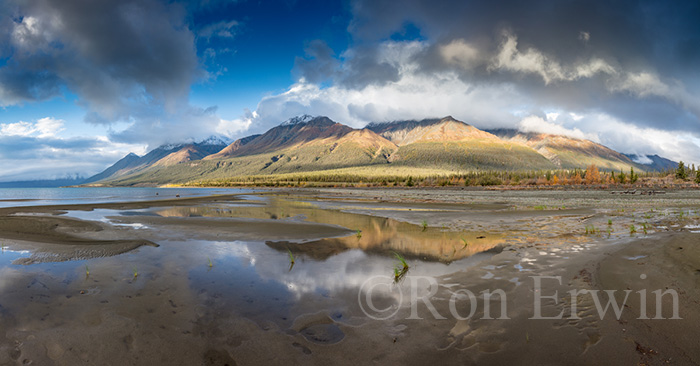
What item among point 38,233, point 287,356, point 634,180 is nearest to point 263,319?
point 287,356

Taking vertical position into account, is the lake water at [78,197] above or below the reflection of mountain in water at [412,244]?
above

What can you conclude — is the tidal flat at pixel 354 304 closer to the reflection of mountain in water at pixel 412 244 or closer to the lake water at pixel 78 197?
the reflection of mountain in water at pixel 412 244

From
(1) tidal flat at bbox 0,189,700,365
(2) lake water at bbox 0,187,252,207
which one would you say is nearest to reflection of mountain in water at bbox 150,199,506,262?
(1) tidal flat at bbox 0,189,700,365

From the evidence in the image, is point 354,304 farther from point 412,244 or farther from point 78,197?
point 78,197

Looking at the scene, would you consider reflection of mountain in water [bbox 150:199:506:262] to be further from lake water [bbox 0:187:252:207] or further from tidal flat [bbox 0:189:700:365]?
lake water [bbox 0:187:252:207]

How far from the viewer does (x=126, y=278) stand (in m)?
9.45

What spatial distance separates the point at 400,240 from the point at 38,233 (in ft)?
72.6

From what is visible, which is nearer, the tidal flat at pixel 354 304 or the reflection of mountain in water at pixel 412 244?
the tidal flat at pixel 354 304

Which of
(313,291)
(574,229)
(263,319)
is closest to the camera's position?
(263,319)

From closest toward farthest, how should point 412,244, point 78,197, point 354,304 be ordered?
point 354,304 < point 412,244 < point 78,197

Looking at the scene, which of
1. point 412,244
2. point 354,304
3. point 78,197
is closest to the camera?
point 354,304

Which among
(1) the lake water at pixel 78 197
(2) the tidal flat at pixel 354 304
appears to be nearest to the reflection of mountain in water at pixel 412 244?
(2) the tidal flat at pixel 354 304

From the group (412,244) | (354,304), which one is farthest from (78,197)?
(354,304)

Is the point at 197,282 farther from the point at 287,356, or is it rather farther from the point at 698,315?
the point at 698,315
